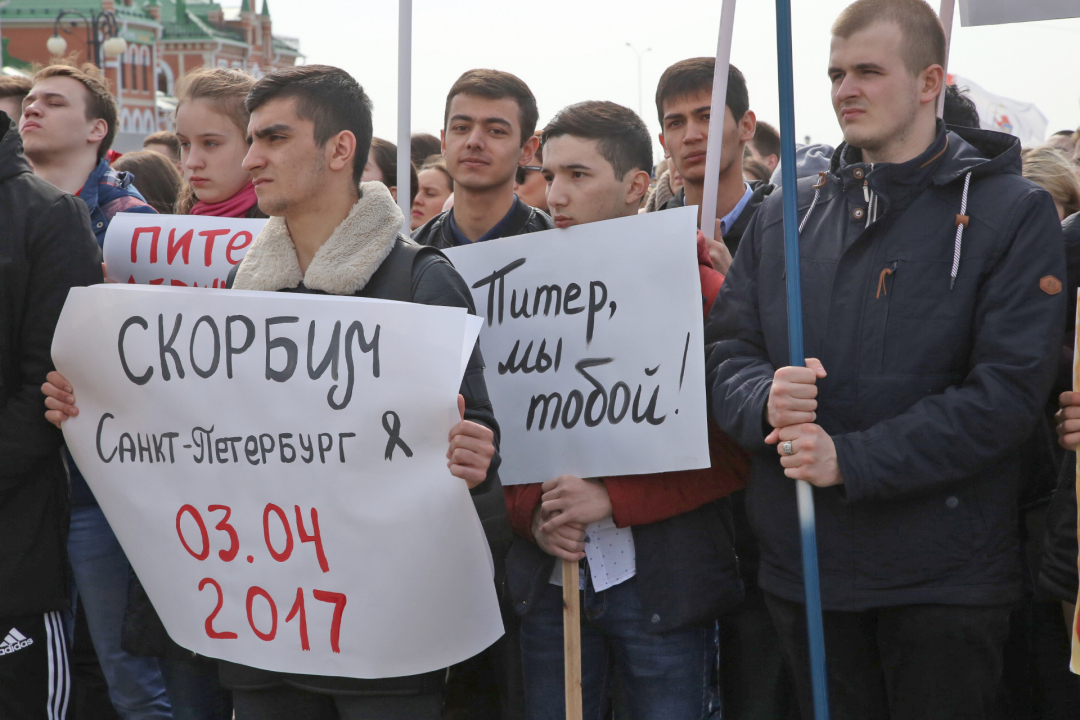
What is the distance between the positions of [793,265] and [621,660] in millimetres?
1121

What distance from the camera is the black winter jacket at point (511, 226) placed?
11.2 ft

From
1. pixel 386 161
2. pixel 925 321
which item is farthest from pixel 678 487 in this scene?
pixel 386 161

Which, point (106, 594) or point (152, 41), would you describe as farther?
point (152, 41)

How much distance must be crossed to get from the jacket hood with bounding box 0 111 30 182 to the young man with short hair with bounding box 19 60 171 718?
361 mm

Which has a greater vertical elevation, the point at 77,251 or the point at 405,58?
the point at 405,58

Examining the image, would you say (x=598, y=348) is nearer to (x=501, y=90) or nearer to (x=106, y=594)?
(x=501, y=90)

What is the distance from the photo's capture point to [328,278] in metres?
2.50

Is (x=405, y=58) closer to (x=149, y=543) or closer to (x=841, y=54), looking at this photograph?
(x=841, y=54)

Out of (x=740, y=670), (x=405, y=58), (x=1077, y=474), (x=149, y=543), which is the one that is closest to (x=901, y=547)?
(x=1077, y=474)

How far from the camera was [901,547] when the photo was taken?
244 centimetres

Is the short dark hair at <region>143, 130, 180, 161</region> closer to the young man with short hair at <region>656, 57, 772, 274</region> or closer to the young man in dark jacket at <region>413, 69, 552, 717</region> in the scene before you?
the young man in dark jacket at <region>413, 69, 552, 717</region>

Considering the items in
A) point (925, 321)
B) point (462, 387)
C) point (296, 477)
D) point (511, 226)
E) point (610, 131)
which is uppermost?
point (610, 131)

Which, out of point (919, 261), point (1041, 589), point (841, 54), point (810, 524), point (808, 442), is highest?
point (841, 54)

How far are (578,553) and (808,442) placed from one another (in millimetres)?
666
